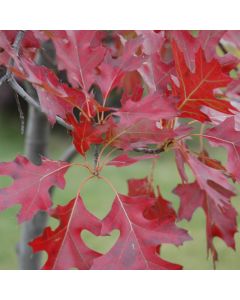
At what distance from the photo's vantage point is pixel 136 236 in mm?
916

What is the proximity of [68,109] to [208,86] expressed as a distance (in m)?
0.23

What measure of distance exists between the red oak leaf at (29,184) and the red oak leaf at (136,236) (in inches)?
4.2

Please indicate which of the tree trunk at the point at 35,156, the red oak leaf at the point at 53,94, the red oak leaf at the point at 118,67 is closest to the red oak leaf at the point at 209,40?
the red oak leaf at the point at 118,67

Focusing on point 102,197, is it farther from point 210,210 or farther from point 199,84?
point 199,84

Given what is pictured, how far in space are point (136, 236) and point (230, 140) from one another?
222 millimetres

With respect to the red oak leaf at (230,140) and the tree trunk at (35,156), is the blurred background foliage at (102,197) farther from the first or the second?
the red oak leaf at (230,140)

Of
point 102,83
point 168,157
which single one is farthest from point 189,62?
point 168,157

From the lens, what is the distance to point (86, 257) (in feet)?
3.03

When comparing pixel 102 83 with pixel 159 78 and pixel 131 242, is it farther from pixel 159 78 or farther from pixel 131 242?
pixel 131 242

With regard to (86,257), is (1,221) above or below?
below

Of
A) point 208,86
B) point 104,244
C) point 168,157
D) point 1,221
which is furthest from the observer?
point 168,157

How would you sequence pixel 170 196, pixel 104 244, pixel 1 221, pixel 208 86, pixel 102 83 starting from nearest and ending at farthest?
1. pixel 208 86
2. pixel 102 83
3. pixel 104 244
4. pixel 1 221
5. pixel 170 196

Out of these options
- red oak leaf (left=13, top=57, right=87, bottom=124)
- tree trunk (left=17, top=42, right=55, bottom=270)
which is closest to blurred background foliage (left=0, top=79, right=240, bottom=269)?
tree trunk (left=17, top=42, right=55, bottom=270)

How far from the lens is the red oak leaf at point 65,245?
3.01 feet
